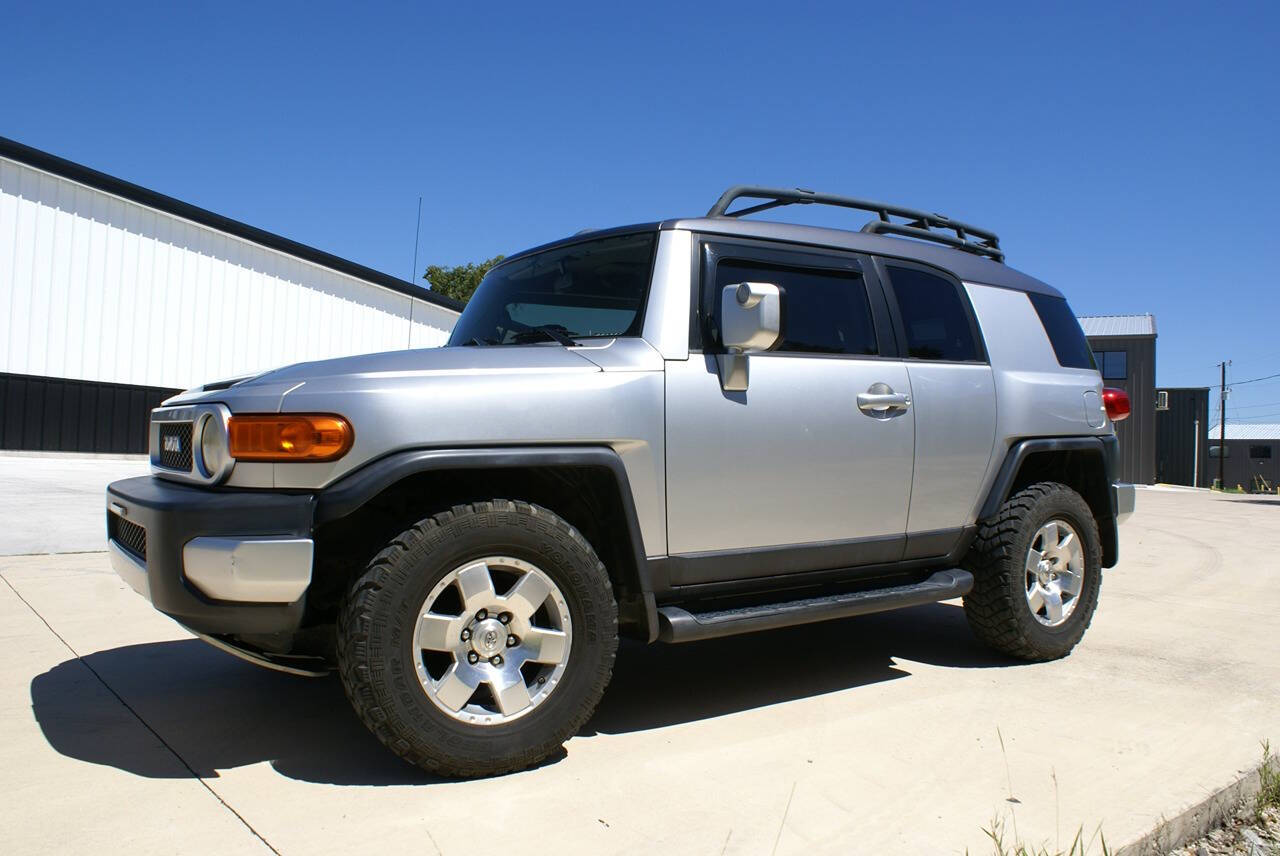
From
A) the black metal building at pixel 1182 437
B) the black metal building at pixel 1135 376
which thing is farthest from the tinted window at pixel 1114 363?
the black metal building at pixel 1182 437

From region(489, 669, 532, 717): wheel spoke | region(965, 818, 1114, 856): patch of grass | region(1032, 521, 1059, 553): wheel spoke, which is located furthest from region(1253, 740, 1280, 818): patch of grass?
region(489, 669, 532, 717): wheel spoke

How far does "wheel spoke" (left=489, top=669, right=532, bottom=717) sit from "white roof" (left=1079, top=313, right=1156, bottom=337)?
3974 centimetres

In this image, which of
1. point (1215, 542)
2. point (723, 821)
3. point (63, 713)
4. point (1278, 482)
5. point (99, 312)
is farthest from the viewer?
point (1278, 482)

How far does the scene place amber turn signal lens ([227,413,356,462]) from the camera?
2617mm

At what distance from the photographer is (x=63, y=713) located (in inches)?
132

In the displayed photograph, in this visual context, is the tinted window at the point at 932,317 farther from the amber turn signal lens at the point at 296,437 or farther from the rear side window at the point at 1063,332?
the amber turn signal lens at the point at 296,437

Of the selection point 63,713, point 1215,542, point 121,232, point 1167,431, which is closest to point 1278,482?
point 1167,431

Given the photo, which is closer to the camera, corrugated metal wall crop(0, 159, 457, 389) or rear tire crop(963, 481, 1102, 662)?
rear tire crop(963, 481, 1102, 662)

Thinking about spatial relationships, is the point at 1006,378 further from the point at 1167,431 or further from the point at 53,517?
the point at 1167,431

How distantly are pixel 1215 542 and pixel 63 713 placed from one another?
1143 cm

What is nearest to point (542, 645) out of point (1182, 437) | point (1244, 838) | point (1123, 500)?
point (1244, 838)

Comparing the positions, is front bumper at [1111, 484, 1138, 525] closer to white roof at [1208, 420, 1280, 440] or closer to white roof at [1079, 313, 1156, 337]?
white roof at [1079, 313, 1156, 337]

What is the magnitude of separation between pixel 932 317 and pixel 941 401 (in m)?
0.44

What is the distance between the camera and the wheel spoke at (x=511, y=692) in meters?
2.77
